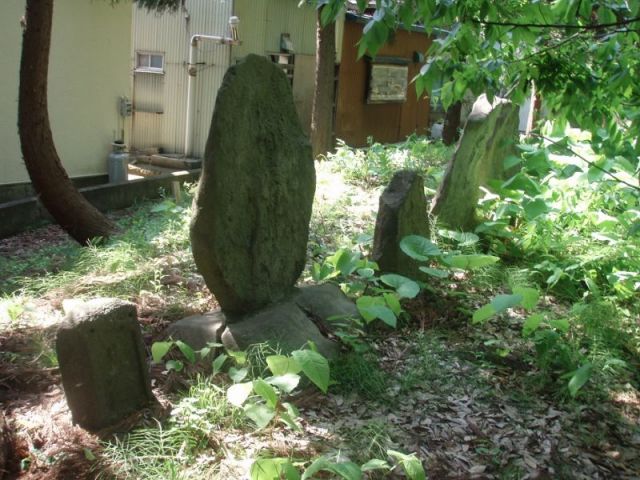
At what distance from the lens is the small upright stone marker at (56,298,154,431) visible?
3391mm

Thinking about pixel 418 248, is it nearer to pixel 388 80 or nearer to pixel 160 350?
pixel 160 350

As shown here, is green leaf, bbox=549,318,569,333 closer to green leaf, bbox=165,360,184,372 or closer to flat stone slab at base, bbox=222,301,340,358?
flat stone slab at base, bbox=222,301,340,358

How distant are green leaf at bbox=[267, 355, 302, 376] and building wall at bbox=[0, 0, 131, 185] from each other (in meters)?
8.16

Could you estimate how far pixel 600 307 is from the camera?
209 inches

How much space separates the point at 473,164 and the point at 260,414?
4.62 meters

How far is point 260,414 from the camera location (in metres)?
3.21

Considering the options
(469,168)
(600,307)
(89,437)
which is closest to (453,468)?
(89,437)

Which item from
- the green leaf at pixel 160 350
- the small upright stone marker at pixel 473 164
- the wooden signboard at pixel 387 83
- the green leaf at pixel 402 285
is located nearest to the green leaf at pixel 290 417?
the green leaf at pixel 160 350

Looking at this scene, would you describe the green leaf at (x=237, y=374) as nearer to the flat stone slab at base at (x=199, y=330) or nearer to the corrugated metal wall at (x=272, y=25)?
the flat stone slab at base at (x=199, y=330)

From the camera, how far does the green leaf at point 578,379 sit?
13.1ft

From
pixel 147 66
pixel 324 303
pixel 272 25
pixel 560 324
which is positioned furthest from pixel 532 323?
pixel 147 66

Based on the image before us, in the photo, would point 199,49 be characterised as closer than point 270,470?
No

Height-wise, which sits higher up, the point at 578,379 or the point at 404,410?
the point at 578,379

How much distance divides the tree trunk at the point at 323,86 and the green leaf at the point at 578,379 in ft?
25.2
